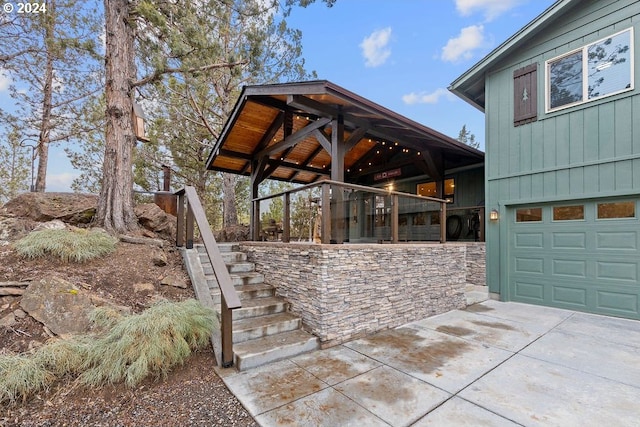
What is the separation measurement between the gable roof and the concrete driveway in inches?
235

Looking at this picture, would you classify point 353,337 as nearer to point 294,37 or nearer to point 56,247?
point 56,247

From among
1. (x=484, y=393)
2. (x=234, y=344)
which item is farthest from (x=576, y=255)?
(x=234, y=344)

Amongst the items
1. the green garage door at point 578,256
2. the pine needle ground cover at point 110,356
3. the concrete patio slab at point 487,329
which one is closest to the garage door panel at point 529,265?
the green garage door at point 578,256

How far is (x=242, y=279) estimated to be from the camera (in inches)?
193

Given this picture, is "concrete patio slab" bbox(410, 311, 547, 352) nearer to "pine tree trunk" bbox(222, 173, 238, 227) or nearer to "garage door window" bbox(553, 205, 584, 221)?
"garage door window" bbox(553, 205, 584, 221)

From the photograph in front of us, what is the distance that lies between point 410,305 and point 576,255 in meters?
3.67

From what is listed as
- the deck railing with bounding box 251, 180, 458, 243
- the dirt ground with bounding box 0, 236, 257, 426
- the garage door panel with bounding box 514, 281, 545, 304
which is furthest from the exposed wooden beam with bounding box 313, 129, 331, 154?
the garage door panel with bounding box 514, 281, 545, 304

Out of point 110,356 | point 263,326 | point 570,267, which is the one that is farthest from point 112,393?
point 570,267

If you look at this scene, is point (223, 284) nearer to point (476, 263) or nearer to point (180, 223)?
point (180, 223)

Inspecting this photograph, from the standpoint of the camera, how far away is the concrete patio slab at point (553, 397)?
241 cm

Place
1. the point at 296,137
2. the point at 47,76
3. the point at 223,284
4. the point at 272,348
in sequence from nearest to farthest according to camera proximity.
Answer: the point at 223,284
the point at 272,348
the point at 296,137
the point at 47,76

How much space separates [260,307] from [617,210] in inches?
262

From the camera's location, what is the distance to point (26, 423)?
2.26 meters

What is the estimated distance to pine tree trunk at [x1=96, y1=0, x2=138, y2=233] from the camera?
18.3 ft
